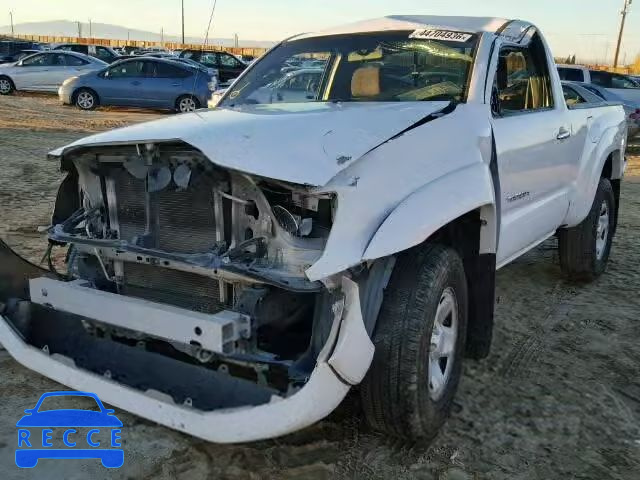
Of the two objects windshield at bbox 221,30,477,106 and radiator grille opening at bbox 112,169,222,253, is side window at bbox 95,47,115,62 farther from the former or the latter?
radiator grille opening at bbox 112,169,222,253

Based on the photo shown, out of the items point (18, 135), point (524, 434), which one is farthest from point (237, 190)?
point (18, 135)

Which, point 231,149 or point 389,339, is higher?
point 231,149

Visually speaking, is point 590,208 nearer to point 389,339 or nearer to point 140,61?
point 389,339

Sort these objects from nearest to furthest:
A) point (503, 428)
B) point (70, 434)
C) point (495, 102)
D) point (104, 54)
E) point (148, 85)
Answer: point (70, 434), point (503, 428), point (495, 102), point (148, 85), point (104, 54)

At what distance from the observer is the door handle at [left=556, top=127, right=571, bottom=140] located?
4.50 meters

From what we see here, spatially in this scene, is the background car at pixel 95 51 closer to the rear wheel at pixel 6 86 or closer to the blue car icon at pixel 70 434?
the rear wheel at pixel 6 86

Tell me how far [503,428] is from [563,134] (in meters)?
2.26

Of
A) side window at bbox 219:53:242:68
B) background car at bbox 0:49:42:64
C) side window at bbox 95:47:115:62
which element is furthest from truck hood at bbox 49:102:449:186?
background car at bbox 0:49:42:64

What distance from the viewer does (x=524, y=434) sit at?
315 cm

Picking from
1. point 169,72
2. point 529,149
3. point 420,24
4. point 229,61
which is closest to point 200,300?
point 529,149

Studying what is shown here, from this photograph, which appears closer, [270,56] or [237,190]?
[237,190]

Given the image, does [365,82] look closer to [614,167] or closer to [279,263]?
[279,263]

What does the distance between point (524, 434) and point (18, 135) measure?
11838 millimetres

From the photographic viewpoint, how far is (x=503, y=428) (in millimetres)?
3199
